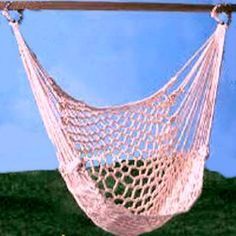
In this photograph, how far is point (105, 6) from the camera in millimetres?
1494

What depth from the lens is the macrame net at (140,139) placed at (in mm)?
1468

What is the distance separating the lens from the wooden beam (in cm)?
144

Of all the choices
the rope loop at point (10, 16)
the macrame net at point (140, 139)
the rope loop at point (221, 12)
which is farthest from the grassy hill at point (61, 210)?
the rope loop at point (10, 16)

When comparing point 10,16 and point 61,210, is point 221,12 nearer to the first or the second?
point 10,16

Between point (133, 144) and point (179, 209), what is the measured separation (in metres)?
0.25

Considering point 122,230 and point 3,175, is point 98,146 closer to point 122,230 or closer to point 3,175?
point 122,230

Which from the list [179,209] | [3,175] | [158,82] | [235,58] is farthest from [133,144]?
[3,175]

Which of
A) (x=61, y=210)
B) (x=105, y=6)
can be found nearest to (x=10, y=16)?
(x=105, y=6)

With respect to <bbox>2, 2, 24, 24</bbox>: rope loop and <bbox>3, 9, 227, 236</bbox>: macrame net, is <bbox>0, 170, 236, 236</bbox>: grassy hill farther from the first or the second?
<bbox>2, 2, 24, 24</bbox>: rope loop

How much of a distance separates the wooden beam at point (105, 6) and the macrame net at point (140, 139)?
5 centimetres

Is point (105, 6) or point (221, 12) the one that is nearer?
point (105, 6)

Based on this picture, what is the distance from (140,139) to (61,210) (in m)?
1.00

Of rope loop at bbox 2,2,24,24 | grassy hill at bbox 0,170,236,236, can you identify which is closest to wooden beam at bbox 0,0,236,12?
rope loop at bbox 2,2,24,24

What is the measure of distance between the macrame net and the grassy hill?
786mm
